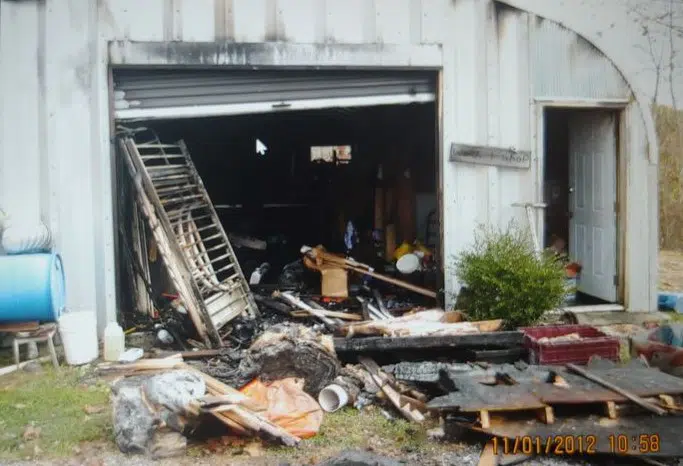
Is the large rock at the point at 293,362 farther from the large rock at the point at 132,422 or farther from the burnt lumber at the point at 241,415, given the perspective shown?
the large rock at the point at 132,422

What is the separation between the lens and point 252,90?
7199 mm

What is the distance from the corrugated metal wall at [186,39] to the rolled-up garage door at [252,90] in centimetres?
29

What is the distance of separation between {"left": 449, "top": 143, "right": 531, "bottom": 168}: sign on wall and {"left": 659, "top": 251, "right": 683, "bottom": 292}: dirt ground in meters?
4.07

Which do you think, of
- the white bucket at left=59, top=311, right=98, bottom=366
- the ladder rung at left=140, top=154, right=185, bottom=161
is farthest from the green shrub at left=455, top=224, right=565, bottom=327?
the white bucket at left=59, top=311, right=98, bottom=366

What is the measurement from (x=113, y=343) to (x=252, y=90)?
292 centimetres

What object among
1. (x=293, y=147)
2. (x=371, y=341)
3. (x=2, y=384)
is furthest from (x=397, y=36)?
(x=293, y=147)

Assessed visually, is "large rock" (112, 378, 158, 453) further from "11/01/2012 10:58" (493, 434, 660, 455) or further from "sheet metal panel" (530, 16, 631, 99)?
"sheet metal panel" (530, 16, 631, 99)

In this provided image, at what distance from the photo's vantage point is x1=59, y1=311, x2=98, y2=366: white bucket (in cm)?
619

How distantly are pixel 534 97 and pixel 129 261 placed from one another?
4814 mm

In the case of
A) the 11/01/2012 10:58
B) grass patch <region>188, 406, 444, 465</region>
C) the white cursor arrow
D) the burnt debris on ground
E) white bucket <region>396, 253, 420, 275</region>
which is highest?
the white cursor arrow

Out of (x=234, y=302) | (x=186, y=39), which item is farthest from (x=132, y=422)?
(x=186, y=39)

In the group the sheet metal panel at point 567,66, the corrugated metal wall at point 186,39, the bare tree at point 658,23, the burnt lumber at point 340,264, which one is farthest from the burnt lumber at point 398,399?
the bare tree at point 658,23

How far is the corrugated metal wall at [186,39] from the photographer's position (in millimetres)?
6711

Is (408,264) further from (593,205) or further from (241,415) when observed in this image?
(241,415)
